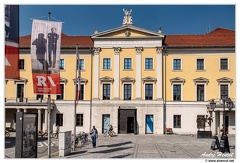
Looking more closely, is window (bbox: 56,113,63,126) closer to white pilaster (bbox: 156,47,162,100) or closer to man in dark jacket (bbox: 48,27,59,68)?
white pilaster (bbox: 156,47,162,100)

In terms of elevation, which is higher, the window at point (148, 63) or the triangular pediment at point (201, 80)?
the window at point (148, 63)

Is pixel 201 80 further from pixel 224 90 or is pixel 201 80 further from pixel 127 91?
pixel 127 91

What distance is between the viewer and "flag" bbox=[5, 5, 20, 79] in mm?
14773

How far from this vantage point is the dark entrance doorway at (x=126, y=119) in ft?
125

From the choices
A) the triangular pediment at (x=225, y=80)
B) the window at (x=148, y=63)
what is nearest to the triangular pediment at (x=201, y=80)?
the triangular pediment at (x=225, y=80)

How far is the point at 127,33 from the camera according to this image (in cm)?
3875

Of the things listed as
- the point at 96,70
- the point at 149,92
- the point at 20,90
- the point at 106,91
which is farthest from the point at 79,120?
the point at 149,92

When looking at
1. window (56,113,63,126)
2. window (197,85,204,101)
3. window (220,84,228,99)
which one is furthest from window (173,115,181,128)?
window (56,113,63,126)

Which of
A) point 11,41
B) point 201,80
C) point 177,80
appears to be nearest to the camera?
point 11,41

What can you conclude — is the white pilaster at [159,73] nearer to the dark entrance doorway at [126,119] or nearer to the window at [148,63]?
the window at [148,63]

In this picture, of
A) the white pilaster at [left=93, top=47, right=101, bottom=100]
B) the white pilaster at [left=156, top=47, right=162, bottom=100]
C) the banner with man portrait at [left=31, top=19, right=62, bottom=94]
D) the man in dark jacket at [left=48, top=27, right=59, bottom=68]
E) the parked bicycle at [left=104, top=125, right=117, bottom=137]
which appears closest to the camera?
the banner with man portrait at [left=31, top=19, right=62, bottom=94]

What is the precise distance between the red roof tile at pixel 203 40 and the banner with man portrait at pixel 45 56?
2361 centimetres

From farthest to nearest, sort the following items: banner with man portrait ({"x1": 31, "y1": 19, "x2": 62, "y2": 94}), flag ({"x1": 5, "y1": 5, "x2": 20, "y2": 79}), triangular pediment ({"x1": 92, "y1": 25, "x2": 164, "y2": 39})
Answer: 1. triangular pediment ({"x1": 92, "y1": 25, "x2": 164, "y2": 39})
2. banner with man portrait ({"x1": 31, "y1": 19, "x2": 62, "y2": 94})
3. flag ({"x1": 5, "y1": 5, "x2": 20, "y2": 79})

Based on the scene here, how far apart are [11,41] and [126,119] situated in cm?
2471
